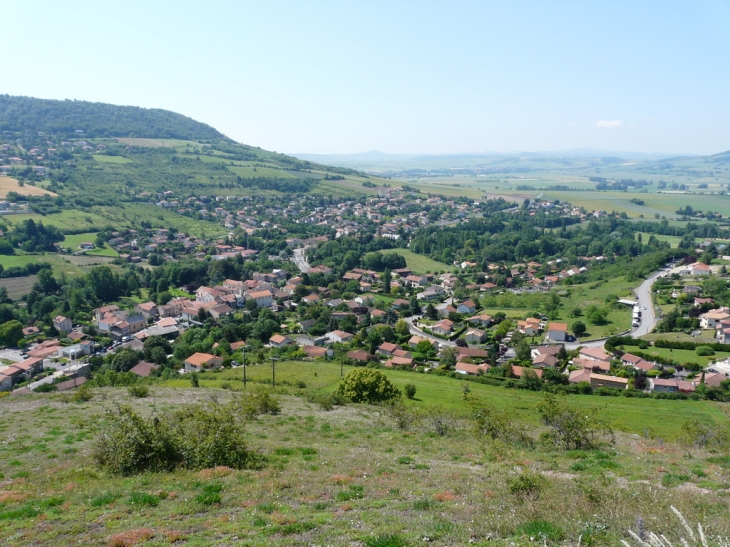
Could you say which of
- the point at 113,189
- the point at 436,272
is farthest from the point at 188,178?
the point at 436,272

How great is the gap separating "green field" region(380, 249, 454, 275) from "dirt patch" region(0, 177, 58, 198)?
6626cm

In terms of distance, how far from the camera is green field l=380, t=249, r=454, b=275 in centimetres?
7006

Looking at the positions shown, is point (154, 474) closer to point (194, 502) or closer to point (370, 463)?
point (194, 502)

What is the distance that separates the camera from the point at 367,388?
76.4ft

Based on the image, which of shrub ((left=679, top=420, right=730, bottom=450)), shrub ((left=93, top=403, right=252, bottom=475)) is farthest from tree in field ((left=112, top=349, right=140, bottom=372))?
shrub ((left=679, top=420, right=730, bottom=450))

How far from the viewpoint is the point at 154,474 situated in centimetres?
930

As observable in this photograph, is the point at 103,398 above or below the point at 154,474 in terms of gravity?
below

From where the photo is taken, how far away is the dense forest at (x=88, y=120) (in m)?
144

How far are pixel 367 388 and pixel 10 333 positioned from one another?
34.0 meters

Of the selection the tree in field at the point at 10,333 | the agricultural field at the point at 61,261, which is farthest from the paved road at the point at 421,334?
the agricultural field at the point at 61,261

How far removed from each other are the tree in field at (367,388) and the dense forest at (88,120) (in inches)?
6197

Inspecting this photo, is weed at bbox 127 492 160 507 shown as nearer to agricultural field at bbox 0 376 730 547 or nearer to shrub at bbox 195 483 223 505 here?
agricultural field at bbox 0 376 730 547

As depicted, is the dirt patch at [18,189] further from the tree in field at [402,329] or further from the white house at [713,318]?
the white house at [713,318]

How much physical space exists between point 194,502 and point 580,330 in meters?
38.7
